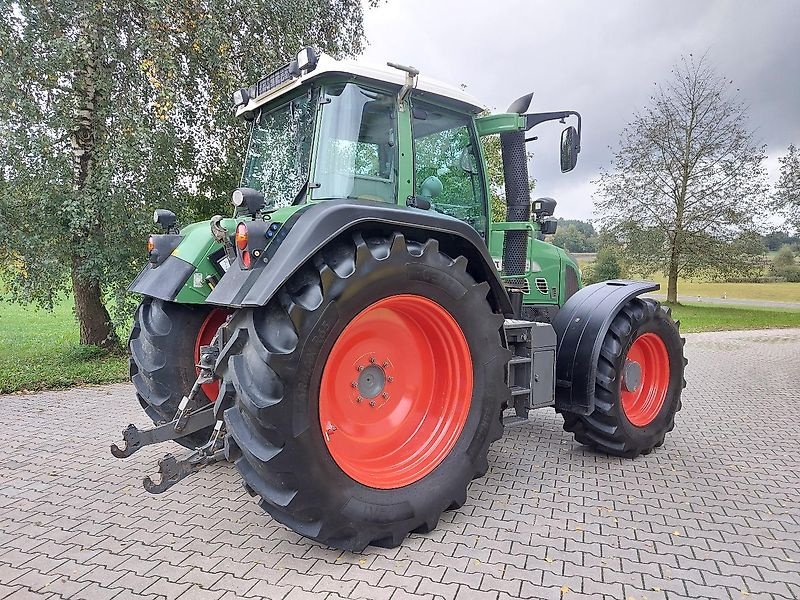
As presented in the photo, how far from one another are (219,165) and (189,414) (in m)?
5.88

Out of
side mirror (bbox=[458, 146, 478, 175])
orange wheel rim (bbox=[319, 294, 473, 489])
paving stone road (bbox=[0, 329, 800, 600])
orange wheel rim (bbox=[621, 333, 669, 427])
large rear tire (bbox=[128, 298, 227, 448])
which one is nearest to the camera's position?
paving stone road (bbox=[0, 329, 800, 600])

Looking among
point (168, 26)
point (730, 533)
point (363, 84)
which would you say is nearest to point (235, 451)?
point (363, 84)

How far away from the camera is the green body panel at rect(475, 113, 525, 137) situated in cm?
400

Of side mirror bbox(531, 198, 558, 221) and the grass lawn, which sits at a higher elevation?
side mirror bbox(531, 198, 558, 221)

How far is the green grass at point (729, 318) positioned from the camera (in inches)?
622

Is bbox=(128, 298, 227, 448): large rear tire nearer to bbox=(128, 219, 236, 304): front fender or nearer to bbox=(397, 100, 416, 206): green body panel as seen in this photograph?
bbox=(128, 219, 236, 304): front fender

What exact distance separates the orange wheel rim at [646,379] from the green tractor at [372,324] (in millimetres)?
16

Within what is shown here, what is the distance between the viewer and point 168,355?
141 inches

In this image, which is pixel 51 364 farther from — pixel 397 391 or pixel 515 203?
pixel 515 203

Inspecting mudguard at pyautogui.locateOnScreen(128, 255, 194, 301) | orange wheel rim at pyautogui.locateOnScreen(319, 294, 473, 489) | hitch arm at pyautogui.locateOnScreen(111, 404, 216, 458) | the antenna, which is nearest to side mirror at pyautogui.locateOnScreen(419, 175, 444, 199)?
the antenna

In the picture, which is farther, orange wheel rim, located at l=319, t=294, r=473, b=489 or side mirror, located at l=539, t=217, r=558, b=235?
side mirror, located at l=539, t=217, r=558, b=235

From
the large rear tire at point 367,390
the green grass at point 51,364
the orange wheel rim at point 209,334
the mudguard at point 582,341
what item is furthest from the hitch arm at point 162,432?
the green grass at point 51,364

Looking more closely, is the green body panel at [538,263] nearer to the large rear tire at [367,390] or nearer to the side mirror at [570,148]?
the side mirror at [570,148]

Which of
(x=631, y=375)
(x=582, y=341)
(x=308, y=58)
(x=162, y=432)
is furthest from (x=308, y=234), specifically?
(x=631, y=375)
